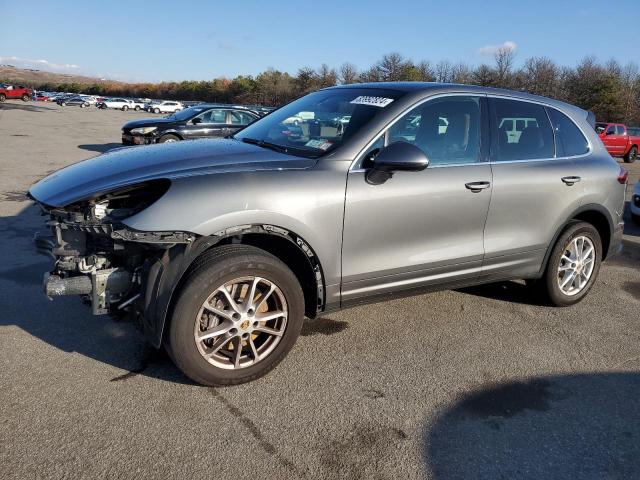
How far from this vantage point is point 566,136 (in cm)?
448

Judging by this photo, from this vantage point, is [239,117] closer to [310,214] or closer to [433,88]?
[433,88]

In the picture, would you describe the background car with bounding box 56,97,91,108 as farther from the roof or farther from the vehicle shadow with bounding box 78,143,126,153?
the roof

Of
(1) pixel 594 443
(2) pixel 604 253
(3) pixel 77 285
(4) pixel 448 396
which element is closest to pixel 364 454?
(4) pixel 448 396

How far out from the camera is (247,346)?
317cm

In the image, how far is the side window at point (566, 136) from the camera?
4.41 meters

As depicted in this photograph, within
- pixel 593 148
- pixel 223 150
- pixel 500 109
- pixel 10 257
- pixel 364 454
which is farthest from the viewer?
pixel 10 257

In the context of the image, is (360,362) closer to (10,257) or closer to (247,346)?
(247,346)

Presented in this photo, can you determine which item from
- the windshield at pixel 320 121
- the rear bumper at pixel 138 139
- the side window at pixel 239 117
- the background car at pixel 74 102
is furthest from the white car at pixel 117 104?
the windshield at pixel 320 121

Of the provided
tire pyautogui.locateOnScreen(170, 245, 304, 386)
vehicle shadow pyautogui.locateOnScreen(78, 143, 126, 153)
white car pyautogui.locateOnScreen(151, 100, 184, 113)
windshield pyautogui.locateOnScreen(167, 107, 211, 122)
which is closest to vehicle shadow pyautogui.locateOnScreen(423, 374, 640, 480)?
tire pyautogui.locateOnScreen(170, 245, 304, 386)

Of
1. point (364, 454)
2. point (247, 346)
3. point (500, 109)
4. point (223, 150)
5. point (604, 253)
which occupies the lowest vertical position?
point (364, 454)

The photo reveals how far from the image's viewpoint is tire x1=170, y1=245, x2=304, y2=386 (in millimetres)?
2850

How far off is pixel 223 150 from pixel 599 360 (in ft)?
10.0

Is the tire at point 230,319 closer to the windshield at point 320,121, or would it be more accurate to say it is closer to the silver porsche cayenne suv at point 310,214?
the silver porsche cayenne suv at point 310,214

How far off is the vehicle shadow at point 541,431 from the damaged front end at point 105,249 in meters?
1.80
